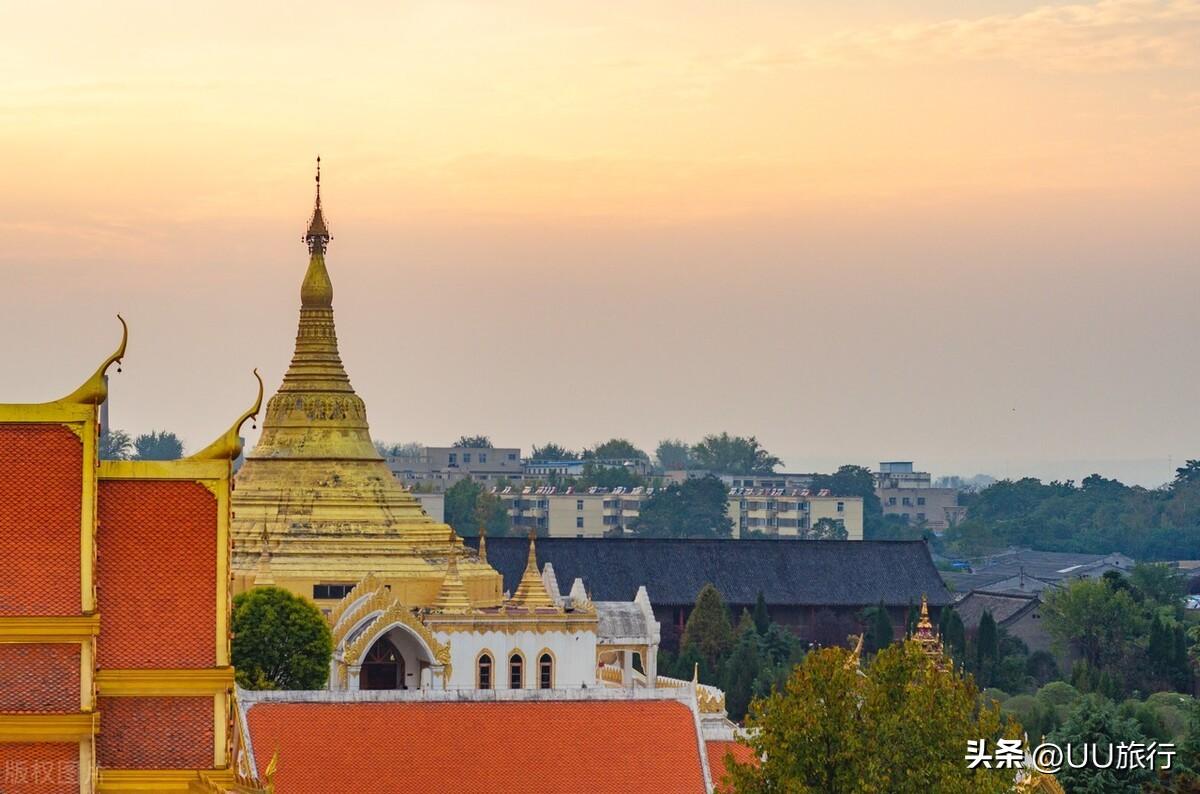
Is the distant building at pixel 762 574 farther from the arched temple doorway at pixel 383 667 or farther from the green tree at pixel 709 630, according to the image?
the arched temple doorway at pixel 383 667

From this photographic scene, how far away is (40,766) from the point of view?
26469 millimetres

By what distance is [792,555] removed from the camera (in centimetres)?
11012

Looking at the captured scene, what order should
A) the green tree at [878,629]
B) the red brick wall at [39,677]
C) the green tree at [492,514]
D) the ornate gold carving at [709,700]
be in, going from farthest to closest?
the green tree at [492,514] → the green tree at [878,629] → the ornate gold carving at [709,700] → the red brick wall at [39,677]

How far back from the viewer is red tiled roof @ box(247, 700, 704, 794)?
140 ft

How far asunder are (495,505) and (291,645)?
116 metres

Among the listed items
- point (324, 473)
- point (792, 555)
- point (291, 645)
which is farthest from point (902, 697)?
point (792, 555)

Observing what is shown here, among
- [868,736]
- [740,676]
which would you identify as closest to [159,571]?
[868,736]

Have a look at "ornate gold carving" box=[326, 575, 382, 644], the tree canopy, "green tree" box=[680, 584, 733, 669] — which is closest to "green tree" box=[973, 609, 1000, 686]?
"green tree" box=[680, 584, 733, 669]

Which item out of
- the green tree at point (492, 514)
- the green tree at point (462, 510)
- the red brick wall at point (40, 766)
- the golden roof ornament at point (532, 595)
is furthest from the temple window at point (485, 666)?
the green tree at point (492, 514)

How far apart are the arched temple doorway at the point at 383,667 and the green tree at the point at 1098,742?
15949 millimetres

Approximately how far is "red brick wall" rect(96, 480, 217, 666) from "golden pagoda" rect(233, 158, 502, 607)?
41269 millimetres

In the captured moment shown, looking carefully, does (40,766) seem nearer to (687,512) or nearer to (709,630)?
(709,630)

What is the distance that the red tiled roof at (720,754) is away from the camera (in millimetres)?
43919

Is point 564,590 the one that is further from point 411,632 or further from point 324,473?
point 411,632
